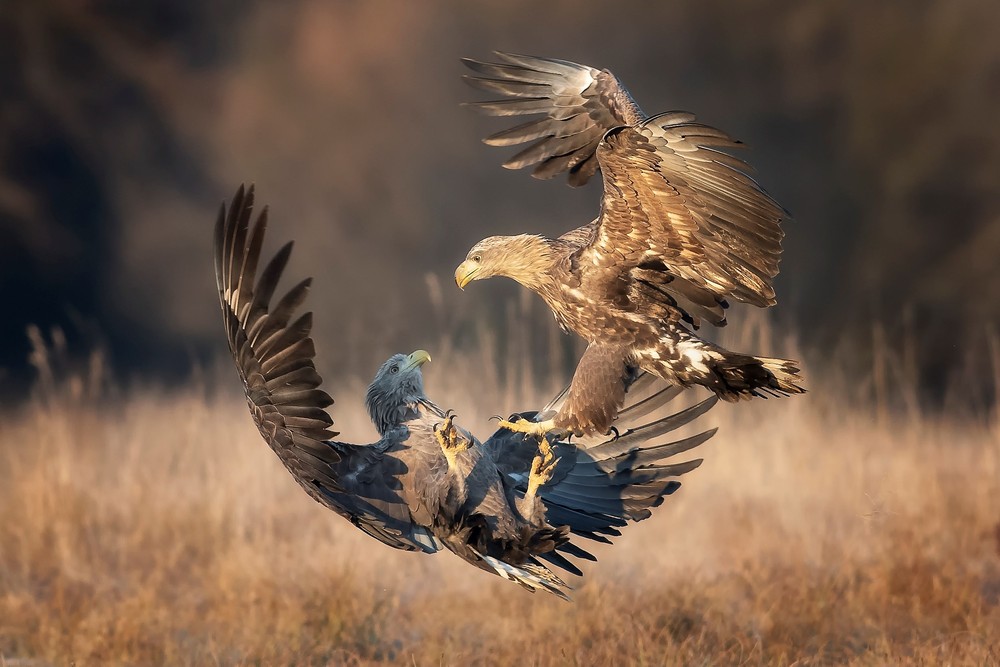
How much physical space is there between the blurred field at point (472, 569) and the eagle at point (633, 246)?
1.24 meters

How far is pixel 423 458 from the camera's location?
202 inches

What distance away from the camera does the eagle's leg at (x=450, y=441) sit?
16.4ft

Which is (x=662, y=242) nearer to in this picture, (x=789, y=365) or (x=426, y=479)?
(x=789, y=365)

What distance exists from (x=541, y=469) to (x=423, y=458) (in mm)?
489

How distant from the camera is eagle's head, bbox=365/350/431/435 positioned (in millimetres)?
5461

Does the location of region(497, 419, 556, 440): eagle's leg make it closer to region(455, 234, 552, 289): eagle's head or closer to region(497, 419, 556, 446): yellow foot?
region(497, 419, 556, 446): yellow foot

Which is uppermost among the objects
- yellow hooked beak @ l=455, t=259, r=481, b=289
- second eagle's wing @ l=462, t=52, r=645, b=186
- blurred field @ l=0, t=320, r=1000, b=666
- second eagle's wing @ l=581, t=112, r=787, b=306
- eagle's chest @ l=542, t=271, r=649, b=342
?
second eagle's wing @ l=462, t=52, r=645, b=186

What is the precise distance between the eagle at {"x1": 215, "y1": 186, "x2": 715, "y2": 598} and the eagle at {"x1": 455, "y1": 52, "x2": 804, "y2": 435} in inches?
9.9

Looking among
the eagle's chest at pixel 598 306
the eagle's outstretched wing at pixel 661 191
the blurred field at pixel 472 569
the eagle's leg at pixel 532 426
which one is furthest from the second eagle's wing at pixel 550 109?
the blurred field at pixel 472 569

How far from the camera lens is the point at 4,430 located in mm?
9664

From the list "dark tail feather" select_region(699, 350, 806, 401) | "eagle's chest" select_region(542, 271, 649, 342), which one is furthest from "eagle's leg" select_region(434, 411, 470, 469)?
"dark tail feather" select_region(699, 350, 806, 401)

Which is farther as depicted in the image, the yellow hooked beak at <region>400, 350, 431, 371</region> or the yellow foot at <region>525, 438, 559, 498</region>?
the yellow hooked beak at <region>400, 350, 431, 371</region>

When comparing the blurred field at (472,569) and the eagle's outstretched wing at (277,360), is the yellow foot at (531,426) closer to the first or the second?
the eagle's outstretched wing at (277,360)

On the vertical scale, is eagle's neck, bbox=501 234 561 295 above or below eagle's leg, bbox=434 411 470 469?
above
